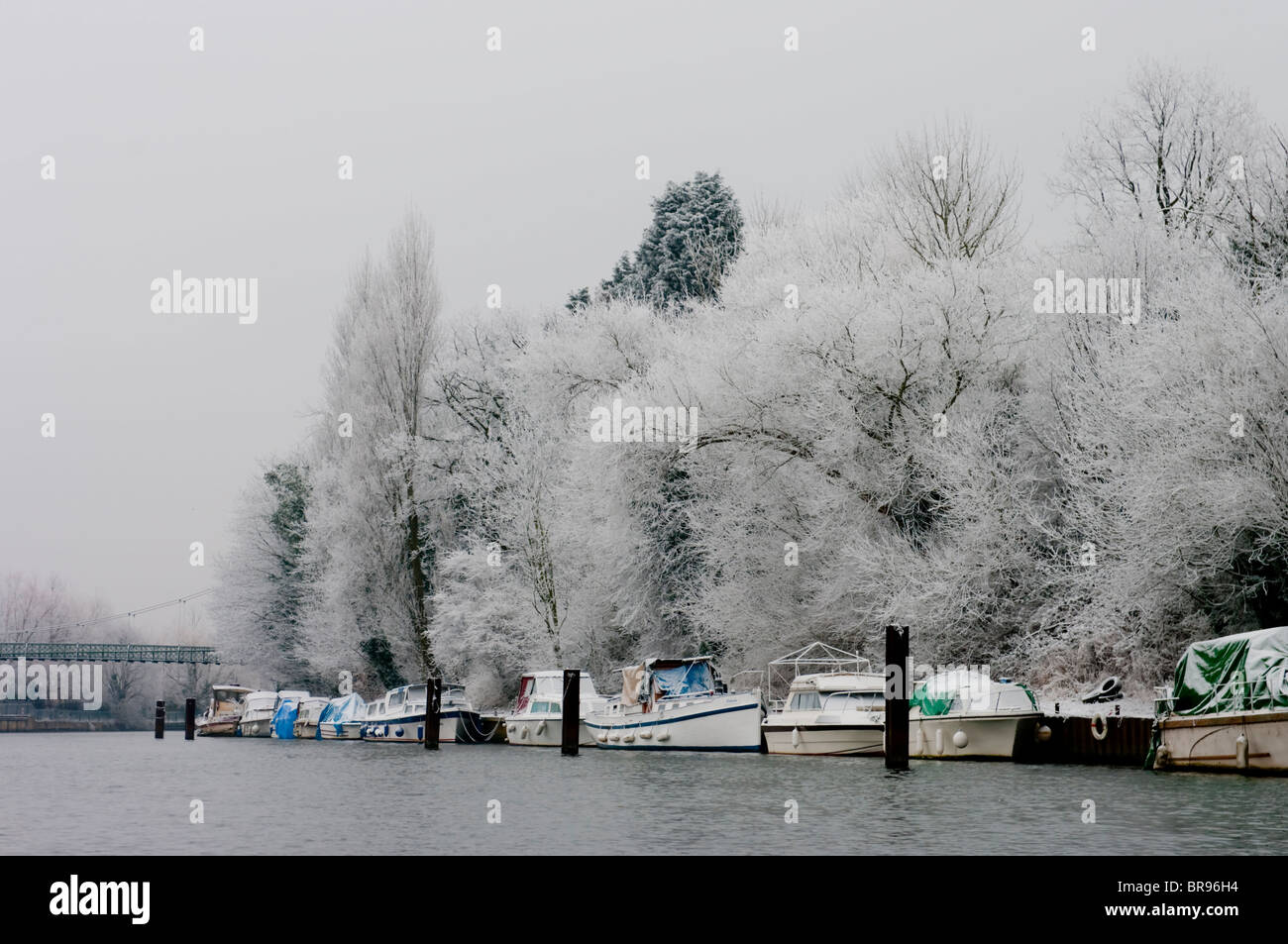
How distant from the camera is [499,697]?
171 feet

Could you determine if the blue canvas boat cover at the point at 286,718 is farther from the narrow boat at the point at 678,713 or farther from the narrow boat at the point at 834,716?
the narrow boat at the point at 834,716

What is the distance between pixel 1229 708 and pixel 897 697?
19.6ft

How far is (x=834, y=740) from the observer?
33.8 m

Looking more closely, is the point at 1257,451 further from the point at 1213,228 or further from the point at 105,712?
the point at 105,712

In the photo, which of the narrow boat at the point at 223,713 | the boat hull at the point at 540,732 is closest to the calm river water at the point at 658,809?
the boat hull at the point at 540,732

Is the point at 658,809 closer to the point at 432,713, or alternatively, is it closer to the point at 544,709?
the point at 432,713

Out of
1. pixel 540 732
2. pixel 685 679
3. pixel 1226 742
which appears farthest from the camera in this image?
pixel 540 732

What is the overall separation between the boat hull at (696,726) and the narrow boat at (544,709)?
398 centimetres

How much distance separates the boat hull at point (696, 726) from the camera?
35781 mm

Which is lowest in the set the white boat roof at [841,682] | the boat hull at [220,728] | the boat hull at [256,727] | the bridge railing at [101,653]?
the boat hull at [220,728]

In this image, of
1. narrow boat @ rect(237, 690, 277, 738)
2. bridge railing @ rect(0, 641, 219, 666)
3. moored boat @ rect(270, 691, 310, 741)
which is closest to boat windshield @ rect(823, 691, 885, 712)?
moored boat @ rect(270, 691, 310, 741)

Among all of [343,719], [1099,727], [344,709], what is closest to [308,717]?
[344,709]
